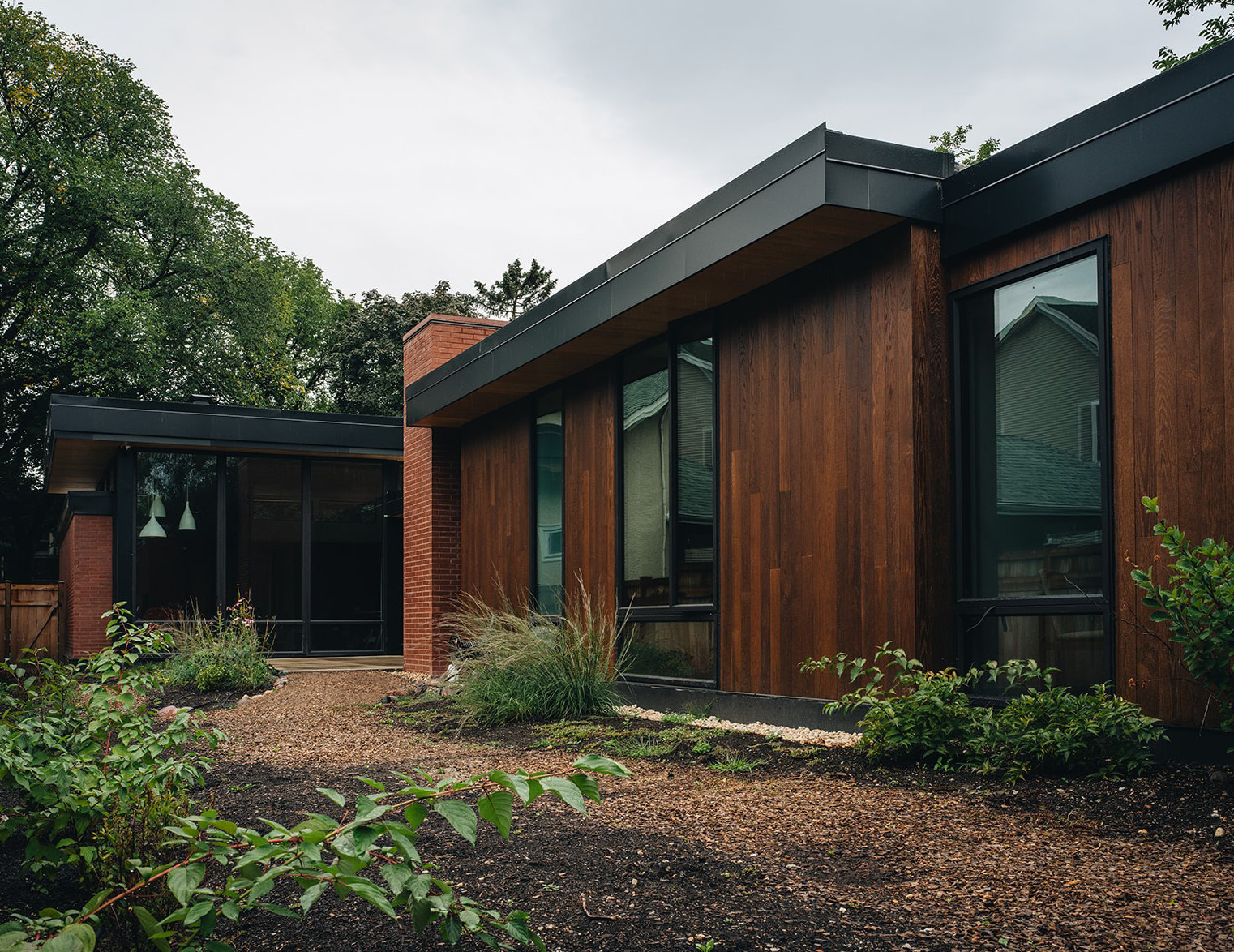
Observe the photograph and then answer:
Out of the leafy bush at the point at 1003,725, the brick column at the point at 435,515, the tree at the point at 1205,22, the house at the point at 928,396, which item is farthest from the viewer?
the tree at the point at 1205,22

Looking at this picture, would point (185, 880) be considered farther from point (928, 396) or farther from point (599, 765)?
point (928, 396)

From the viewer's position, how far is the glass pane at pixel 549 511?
32.5 feet

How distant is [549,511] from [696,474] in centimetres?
262

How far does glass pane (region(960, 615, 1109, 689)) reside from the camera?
496 centimetres

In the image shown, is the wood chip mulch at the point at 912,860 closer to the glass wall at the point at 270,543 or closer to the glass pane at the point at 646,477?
the glass pane at the point at 646,477

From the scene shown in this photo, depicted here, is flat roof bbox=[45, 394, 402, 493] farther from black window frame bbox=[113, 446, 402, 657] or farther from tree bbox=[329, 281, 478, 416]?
tree bbox=[329, 281, 478, 416]

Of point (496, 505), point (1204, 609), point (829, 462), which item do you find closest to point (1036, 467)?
point (829, 462)

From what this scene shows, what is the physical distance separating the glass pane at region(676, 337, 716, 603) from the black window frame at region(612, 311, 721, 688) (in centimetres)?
4

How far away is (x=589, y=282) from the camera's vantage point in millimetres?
8406

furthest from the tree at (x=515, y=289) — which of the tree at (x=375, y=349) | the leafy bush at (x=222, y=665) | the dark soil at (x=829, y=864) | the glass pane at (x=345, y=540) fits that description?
the dark soil at (x=829, y=864)

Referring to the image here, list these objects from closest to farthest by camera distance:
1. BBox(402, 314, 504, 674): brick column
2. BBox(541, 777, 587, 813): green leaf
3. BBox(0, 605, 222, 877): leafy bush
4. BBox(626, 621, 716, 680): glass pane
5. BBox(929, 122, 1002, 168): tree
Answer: BBox(541, 777, 587, 813): green leaf
BBox(0, 605, 222, 877): leafy bush
BBox(626, 621, 716, 680): glass pane
BBox(402, 314, 504, 674): brick column
BBox(929, 122, 1002, 168): tree

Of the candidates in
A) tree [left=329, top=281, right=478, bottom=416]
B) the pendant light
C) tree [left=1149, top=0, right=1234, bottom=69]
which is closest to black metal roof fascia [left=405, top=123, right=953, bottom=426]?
the pendant light

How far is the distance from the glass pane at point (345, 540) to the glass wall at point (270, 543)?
0.04 ft

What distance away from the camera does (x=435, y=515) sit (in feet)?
40.0
